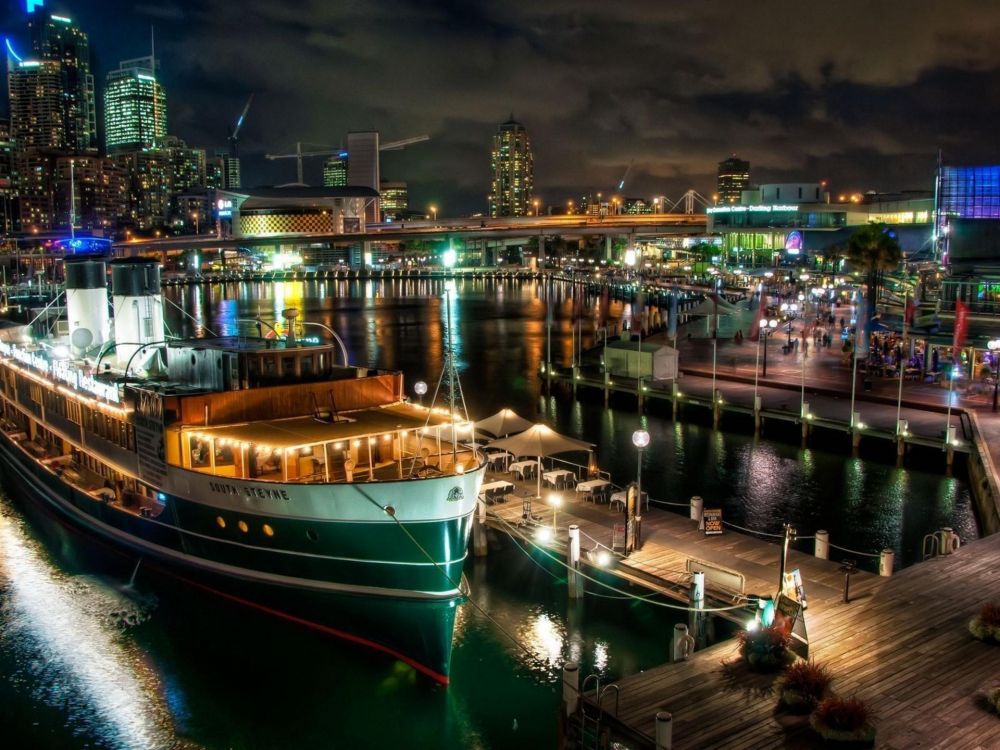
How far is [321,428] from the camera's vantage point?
2331 cm

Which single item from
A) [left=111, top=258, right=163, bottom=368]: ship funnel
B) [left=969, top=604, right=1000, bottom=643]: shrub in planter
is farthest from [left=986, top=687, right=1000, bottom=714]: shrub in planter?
[left=111, top=258, right=163, bottom=368]: ship funnel

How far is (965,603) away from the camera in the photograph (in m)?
18.6

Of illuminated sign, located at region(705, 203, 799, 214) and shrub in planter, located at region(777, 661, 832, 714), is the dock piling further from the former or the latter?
illuminated sign, located at region(705, 203, 799, 214)

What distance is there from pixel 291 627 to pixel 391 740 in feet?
18.3

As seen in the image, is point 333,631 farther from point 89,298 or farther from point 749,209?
point 749,209

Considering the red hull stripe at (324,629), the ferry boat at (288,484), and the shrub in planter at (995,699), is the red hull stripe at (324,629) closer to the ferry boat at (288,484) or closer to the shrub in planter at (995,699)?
the ferry boat at (288,484)

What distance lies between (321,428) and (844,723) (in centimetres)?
1437

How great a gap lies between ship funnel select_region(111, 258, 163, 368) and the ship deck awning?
37.6 ft

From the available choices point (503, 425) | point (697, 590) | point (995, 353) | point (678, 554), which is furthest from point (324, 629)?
point (995, 353)

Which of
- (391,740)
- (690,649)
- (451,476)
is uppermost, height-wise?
(451,476)

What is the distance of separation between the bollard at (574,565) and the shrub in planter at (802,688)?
855 centimetres

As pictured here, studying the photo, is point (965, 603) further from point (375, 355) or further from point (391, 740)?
point (375, 355)

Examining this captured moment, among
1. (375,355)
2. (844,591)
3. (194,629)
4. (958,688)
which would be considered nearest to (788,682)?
(958,688)

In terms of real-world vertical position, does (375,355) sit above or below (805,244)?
below
